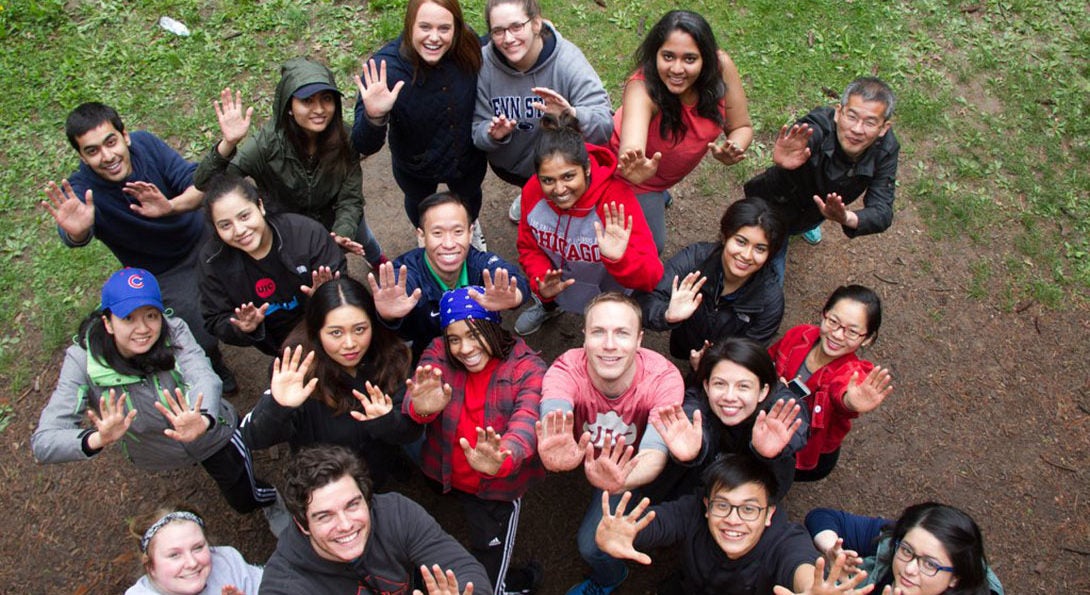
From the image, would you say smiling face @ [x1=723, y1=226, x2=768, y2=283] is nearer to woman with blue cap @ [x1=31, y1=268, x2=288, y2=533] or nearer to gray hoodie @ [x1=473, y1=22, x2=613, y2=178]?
gray hoodie @ [x1=473, y1=22, x2=613, y2=178]

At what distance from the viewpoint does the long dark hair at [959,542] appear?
12.1 feet

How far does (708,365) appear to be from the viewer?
4.36m

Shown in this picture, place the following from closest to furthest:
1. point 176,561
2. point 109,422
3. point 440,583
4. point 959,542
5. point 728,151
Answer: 1. point 440,583
2. point 959,542
3. point 176,561
4. point 109,422
5. point 728,151

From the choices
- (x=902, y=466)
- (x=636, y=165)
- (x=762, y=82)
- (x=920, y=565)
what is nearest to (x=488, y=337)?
(x=636, y=165)

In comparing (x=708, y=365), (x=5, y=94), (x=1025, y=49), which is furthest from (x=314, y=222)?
(x=1025, y=49)

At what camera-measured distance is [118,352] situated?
14.2 ft

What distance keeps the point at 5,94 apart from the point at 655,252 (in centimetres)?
697

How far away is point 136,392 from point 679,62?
3.79 meters

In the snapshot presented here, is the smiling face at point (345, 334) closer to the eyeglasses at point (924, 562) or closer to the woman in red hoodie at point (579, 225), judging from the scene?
the woman in red hoodie at point (579, 225)

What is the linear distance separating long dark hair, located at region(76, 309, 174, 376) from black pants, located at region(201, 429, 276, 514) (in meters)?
0.64

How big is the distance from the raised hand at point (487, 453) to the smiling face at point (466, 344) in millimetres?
481

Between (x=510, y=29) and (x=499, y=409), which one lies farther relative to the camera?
(x=510, y=29)

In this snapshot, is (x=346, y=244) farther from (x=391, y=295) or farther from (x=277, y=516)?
(x=277, y=516)

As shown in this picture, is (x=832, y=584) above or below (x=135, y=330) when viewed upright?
below
